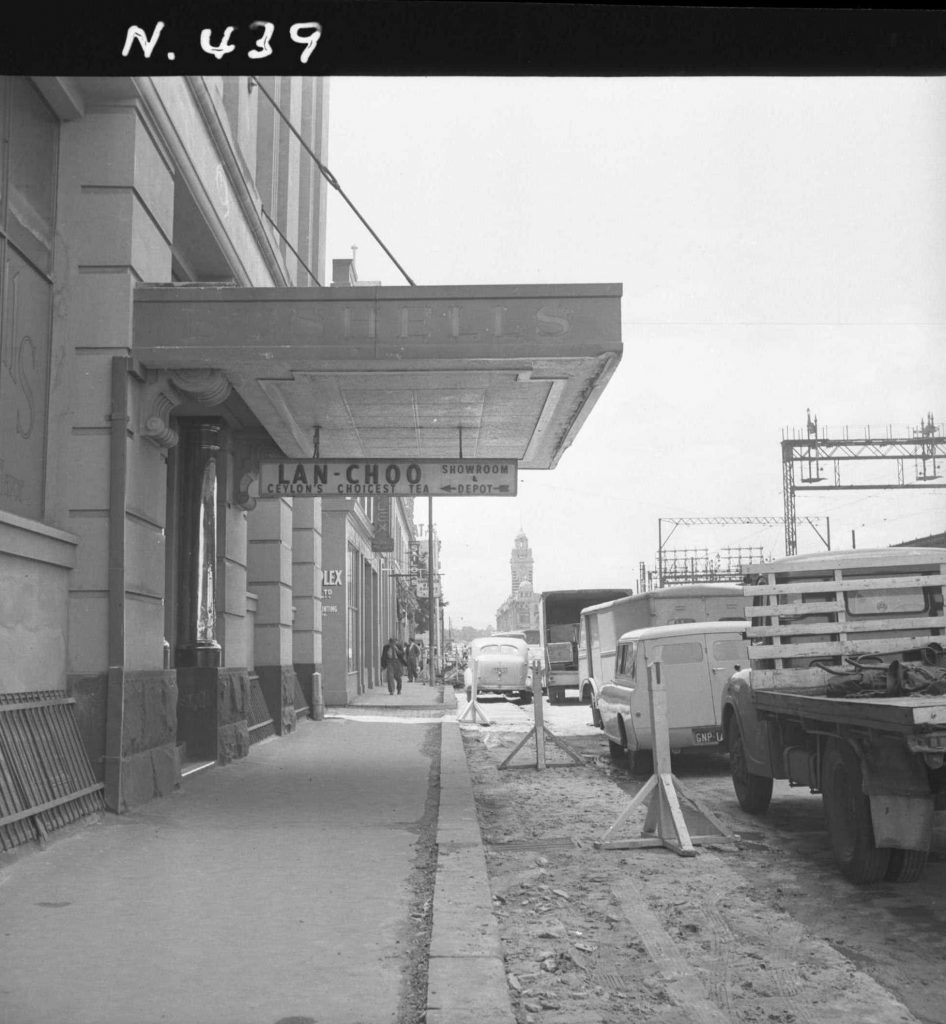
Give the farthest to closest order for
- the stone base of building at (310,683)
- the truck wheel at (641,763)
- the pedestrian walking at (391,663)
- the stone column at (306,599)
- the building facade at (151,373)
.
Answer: the pedestrian walking at (391,663) < the stone base of building at (310,683) < the stone column at (306,599) < the truck wheel at (641,763) < the building facade at (151,373)

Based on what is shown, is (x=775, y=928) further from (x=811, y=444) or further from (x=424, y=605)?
(x=424, y=605)

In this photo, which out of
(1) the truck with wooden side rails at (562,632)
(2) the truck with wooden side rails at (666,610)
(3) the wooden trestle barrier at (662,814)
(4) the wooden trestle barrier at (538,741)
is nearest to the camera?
(3) the wooden trestle barrier at (662,814)

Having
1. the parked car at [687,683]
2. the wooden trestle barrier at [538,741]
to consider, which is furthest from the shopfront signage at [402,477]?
the parked car at [687,683]

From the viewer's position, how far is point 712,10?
3.94 meters

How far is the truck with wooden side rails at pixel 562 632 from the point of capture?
33.7 meters

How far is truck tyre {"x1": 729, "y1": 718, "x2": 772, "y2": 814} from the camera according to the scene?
35.4 feet

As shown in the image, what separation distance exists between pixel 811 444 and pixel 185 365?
3697cm

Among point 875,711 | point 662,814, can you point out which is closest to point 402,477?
point 662,814


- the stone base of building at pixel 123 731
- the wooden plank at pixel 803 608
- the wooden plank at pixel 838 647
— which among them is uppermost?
the wooden plank at pixel 803 608

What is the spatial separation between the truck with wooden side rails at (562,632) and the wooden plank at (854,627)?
75.0ft

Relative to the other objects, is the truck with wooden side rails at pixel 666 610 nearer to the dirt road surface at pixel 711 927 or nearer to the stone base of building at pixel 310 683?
the stone base of building at pixel 310 683

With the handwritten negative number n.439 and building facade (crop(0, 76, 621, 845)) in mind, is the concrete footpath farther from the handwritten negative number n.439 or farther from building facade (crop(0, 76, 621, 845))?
the handwritten negative number n.439

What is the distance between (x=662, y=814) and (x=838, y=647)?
6.96 ft

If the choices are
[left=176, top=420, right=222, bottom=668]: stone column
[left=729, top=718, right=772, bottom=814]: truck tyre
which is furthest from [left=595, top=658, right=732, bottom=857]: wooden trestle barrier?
[left=176, top=420, right=222, bottom=668]: stone column
